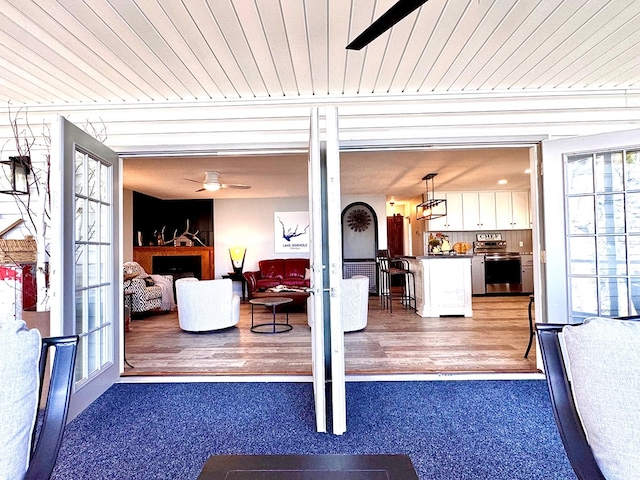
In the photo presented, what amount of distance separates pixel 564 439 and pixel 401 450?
3.99 feet

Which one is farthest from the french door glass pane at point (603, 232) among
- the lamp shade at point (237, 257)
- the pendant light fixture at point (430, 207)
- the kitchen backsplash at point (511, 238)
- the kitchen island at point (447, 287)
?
the lamp shade at point (237, 257)

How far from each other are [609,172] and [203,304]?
452 cm

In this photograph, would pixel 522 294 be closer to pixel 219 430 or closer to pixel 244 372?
pixel 244 372

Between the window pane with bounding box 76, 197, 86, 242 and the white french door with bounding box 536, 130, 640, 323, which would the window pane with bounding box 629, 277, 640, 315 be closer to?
the white french door with bounding box 536, 130, 640, 323

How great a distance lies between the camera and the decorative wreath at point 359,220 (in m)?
8.65

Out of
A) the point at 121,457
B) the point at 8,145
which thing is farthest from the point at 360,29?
the point at 8,145

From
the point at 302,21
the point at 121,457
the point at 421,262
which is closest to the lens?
the point at 121,457

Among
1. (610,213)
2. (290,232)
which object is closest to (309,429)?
(610,213)

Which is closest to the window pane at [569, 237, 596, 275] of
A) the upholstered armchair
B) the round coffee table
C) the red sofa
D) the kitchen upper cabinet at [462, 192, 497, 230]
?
the upholstered armchair

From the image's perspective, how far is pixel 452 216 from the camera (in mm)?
8484

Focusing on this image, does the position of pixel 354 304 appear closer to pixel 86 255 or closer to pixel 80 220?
pixel 86 255

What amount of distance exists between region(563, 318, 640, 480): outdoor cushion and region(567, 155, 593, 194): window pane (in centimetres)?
242

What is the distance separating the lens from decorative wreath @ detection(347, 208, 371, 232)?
8.65 meters

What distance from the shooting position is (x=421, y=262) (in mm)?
6125
